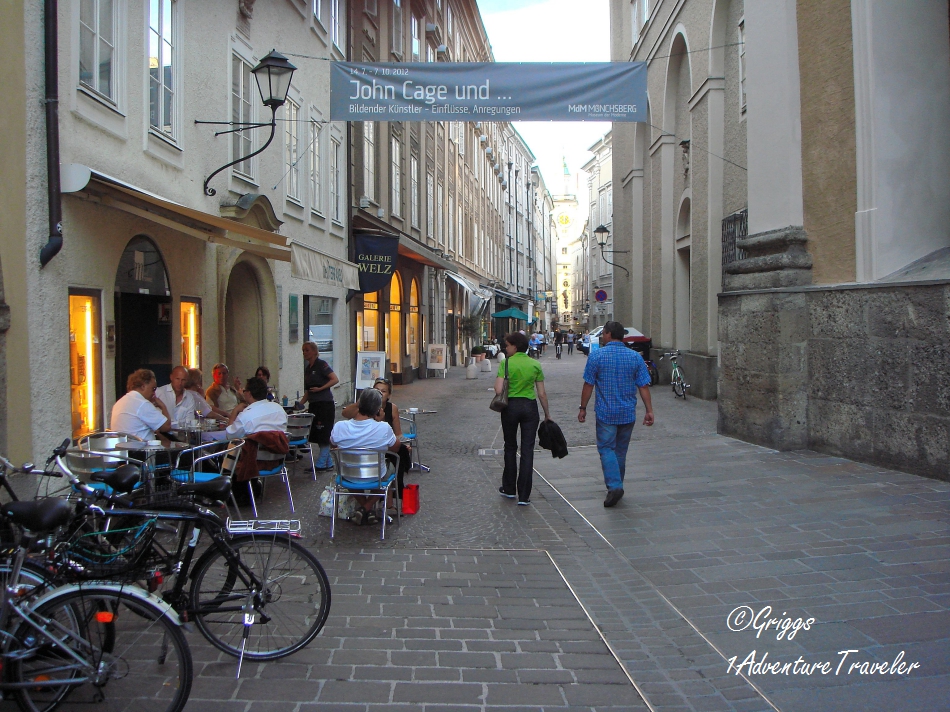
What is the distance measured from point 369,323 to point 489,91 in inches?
465

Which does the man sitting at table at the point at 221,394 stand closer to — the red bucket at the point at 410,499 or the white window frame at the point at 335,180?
the red bucket at the point at 410,499

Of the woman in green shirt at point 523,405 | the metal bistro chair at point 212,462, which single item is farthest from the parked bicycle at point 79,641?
the woman in green shirt at point 523,405

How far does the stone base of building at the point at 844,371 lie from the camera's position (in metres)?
7.64

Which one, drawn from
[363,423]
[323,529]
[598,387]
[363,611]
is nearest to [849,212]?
[598,387]

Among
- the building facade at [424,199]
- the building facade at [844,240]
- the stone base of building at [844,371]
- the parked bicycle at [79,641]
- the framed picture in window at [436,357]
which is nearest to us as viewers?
the parked bicycle at [79,641]

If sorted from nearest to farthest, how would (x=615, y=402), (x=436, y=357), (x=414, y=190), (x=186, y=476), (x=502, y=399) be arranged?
(x=186, y=476) → (x=615, y=402) → (x=502, y=399) → (x=414, y=190) → (x=436, y=357)

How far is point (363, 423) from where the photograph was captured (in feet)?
22.6

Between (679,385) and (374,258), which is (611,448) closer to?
(679,385)

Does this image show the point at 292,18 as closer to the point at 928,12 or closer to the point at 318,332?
the point at 318,332

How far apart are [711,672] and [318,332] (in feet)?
46.6

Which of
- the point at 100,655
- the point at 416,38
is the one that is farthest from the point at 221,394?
the point at 416,38

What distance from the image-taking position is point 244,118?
12992 mm

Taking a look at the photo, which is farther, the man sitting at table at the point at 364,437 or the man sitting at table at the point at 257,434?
the man sitting at table at the point at 257,434

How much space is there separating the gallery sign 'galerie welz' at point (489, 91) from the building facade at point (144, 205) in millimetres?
1077
